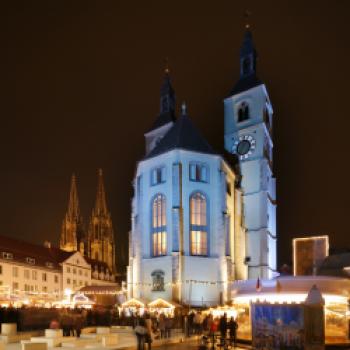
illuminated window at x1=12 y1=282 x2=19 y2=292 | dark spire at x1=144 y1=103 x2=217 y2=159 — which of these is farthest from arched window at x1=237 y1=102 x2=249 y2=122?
illuminated window at x1=12 y1=282 x2=19 y2=292

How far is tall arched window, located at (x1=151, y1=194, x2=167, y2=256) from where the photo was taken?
5244cm

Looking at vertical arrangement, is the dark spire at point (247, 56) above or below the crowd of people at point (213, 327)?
above

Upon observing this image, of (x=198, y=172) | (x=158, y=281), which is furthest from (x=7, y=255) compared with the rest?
(x=198, y=172)

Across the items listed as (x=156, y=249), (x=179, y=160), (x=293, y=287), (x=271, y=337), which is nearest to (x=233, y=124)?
(x=179, y=160)

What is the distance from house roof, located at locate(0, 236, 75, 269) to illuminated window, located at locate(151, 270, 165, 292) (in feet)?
83.0

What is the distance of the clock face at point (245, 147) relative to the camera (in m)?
68.7

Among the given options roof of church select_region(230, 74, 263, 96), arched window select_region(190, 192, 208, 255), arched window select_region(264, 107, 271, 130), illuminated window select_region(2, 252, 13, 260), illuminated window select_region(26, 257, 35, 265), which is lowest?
illuminated window select_region(26, 257, 35, 265)

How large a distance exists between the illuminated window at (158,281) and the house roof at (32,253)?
25.3 metres

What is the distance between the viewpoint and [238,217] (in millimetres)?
60312

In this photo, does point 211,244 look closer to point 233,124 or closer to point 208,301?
point 208,301

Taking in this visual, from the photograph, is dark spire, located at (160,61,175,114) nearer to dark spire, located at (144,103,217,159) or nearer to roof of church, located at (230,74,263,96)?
roof of church, located at (230,74,263,96)

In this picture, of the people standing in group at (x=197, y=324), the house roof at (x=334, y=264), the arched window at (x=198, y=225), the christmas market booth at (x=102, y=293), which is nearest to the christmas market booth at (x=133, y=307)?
the arched window at (x=198, y=225)

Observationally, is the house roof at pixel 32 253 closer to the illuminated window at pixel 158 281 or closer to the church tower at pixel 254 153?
the illuminated window at pixel 158 281

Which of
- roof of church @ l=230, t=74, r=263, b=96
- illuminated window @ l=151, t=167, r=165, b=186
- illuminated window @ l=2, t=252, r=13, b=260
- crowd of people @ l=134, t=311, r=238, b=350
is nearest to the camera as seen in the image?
crowd of people @ l=134, t=311, r=238, b=350
